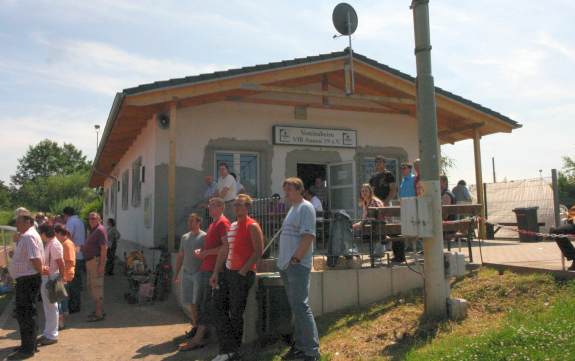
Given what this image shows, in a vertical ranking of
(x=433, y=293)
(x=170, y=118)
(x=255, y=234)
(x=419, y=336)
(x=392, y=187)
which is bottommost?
(x=419, y=336)

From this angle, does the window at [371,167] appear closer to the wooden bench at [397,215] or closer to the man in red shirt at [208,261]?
A: the wooden bench at [397,215]

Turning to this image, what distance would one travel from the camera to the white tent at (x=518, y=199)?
16188 mm

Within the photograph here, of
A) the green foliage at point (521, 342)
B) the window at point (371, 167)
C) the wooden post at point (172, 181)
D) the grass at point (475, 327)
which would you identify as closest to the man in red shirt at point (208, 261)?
the grass at point (475, 327)

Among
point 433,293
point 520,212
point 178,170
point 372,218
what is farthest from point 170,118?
point 520,212

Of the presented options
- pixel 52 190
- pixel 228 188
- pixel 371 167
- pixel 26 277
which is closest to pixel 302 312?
pixel 26 277

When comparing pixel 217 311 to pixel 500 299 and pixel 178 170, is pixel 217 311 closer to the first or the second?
pixel 500 299

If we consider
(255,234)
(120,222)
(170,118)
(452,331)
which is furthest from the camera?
(120,222)

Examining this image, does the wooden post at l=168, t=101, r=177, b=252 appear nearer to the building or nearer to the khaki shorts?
the building

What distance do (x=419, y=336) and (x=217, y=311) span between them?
7.02 feet

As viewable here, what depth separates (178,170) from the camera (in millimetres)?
10867

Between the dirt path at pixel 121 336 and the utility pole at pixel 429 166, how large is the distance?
2.65 m

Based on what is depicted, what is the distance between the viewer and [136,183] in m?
14.3

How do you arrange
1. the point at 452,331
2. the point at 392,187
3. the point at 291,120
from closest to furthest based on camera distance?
the point at 452,331, the point at 392,187, the point at 291,120

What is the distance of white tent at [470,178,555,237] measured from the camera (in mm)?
16188
